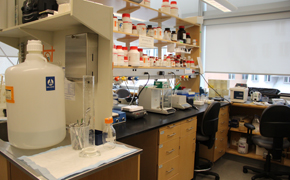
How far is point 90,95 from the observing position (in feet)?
4.34

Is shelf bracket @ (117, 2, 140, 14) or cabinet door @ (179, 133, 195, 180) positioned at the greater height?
shelf bracket @ (117, 2, 140, 14)

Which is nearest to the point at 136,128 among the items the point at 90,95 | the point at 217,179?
the point at 90,95

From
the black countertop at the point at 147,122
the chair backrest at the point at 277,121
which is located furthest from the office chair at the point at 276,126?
the black countertop at the point at 147,122

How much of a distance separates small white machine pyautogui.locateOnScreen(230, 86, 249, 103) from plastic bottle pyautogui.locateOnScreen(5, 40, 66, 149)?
291 centimetres

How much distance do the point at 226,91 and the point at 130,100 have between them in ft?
6.28

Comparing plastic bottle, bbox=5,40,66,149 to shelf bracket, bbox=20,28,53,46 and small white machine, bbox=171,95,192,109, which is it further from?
small white machine, bbox=171,95,192,109

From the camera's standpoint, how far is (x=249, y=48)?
428 centimetres

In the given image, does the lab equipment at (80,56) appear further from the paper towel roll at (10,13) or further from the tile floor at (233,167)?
the tile floor at (233,167)

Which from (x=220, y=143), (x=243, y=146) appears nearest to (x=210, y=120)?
(x=220, y=143)

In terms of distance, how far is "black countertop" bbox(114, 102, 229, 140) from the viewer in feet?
5.62

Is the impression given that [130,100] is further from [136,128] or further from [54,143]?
[54,143]

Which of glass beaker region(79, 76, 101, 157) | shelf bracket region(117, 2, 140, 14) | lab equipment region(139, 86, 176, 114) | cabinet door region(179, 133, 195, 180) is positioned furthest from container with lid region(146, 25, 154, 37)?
glass beaker region(79, 76, 101, 157)

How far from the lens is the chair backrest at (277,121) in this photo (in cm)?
242

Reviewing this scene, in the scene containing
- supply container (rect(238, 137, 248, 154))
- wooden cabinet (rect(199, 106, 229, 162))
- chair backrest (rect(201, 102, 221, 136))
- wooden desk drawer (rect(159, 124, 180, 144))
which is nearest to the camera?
wooden desk drawer (rect(159, 124, 180, 144))
